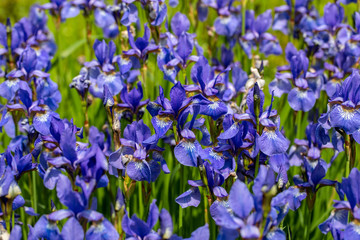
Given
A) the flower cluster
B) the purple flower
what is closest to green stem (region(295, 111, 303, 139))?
the flower cluster

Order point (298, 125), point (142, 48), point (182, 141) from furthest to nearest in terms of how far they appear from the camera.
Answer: point (298, 125) < point (142, 48) < point (182, 141)

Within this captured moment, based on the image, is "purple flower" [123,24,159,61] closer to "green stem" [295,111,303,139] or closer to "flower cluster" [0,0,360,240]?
"flower cluster" [0,0,360,240]

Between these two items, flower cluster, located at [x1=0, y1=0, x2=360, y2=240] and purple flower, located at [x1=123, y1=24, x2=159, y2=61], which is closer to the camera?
flower cluster, located at [x1=0, y1=0, x2=360, y2=240]

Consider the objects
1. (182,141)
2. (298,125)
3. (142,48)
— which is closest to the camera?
(182,141)

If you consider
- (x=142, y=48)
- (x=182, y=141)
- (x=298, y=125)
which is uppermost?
(x=142, y=48)

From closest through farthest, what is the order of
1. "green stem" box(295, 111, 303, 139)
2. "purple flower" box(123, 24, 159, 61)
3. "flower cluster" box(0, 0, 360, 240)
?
"flower cluster" box(0, 0, 360, 240) < "purple flower" box(123, 24, 159, 61) < "green stem" box(295, 111, 303, 139)

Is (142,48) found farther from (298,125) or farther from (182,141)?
(298,125)

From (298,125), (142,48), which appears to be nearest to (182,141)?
(142,48)

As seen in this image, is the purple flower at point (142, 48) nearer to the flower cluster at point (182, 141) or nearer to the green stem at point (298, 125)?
the flower cluster at point (182, 141)

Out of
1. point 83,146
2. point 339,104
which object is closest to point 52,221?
point 83,146

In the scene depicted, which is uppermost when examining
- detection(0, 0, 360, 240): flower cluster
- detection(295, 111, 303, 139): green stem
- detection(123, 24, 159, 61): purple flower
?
detection(123, 24, 159, 61): purple flower

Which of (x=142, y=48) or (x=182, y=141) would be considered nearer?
(x=182, y=141)

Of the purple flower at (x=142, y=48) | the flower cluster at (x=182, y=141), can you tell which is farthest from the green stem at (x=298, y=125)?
the purple flower at (x=142, y=48)
